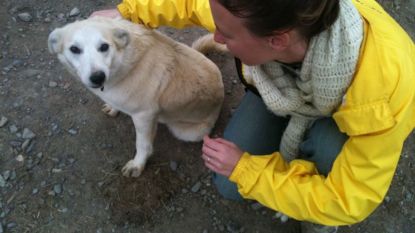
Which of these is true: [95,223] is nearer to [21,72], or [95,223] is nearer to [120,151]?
[120,151]

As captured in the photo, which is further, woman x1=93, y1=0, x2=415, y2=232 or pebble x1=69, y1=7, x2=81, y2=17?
pebble x1=69, y1=7, x2=81, y2=17

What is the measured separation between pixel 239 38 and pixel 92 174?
1553 mm

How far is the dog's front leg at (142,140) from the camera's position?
7.80ft

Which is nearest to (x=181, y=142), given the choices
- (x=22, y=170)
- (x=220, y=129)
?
(x=220, y=129)

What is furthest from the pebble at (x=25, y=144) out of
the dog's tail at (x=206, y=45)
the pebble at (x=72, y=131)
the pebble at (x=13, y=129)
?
the dog's tail at (x=206, y=45)

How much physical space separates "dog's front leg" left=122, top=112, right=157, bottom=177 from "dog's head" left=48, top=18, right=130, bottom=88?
0.35m

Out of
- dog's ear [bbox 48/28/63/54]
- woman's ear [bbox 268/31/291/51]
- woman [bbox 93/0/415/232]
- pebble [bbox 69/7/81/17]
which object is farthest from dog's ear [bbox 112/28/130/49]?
pebble [bbox 69/7/81/17]

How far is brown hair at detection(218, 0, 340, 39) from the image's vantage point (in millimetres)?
1230

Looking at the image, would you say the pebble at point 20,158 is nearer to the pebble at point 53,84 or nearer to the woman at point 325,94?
the pebble at point 53,84

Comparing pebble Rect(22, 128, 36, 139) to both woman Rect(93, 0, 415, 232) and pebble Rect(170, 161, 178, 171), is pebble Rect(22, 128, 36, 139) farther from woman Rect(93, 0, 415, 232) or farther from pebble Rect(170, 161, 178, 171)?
woman Rect(93, 0, 415, 232)

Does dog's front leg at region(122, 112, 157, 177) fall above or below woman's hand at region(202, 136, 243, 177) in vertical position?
below

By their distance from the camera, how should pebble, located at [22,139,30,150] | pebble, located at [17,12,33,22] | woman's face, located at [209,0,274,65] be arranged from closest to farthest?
woman's face, located at [209,0,274,65] → pebble, located at [22,139,30,150] → pebble, located at [17,12,33,22]

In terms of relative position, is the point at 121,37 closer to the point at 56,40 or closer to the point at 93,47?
the point at 93,47

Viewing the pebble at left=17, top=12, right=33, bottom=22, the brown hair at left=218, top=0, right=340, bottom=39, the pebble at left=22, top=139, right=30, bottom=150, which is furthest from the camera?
the pebble at left=17, top=12, right=33, bottom=22
